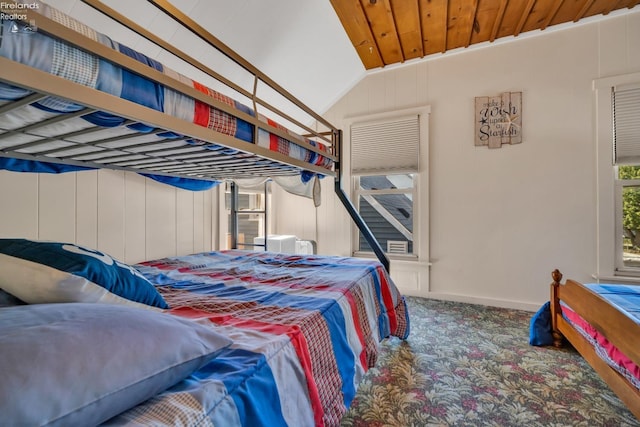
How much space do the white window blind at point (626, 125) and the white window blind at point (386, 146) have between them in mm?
1667

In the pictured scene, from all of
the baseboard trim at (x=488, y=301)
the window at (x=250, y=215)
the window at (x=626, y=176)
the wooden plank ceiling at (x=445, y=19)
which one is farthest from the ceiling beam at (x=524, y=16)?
the window at (x=250, y=215)

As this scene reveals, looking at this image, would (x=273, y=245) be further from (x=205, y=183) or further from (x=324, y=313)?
(x=324, y=313)

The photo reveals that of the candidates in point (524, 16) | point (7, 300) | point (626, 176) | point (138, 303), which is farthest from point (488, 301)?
point (7, 300)

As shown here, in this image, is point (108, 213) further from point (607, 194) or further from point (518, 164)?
point (607, 194)

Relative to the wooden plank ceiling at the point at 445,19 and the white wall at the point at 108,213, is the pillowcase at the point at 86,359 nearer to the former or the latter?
the white wall at the point at 108,213

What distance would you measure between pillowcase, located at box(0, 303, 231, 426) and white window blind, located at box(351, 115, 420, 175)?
3.02 meters

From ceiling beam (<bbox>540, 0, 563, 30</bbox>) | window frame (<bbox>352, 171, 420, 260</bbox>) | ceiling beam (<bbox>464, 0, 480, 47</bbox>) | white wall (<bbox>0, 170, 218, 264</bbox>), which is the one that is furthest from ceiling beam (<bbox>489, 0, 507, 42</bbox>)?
white wall (<bbox>0, 170, 218, 264</bbox>)

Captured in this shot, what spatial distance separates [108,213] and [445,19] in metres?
3.22

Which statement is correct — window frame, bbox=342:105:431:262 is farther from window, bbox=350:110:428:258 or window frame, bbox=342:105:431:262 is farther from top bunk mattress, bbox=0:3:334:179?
top bunk mattress, bbox=0:3:334:179

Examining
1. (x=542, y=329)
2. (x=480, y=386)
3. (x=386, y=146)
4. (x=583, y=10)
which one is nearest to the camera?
(x=480, y=386)

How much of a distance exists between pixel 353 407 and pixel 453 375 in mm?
707

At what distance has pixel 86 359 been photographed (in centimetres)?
43

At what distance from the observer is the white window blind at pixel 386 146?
10.4 feet

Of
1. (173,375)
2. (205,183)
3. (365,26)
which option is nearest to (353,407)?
(173,375)
